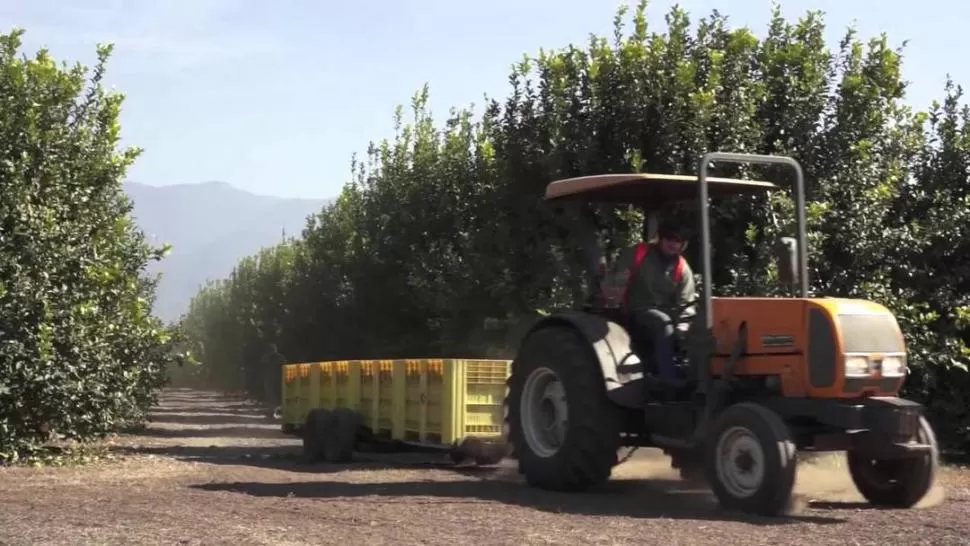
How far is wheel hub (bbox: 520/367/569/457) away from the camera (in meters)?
12.1

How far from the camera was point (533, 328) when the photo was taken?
1251cm

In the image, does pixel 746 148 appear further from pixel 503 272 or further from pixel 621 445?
pixel 621 445

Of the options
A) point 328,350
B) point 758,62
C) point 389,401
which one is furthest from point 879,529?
point 328,350

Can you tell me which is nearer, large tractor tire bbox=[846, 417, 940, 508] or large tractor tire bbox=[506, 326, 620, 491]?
large tractor tire bbox=[846, 417, 940, 508]

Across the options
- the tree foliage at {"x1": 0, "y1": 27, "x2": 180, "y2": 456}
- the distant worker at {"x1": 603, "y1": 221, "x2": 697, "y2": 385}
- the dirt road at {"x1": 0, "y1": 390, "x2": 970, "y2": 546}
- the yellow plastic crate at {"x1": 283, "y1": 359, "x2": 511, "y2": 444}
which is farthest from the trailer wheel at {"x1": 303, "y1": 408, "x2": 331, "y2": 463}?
the distant worker at {"x1": 603, "y1": 221, "x2": 697, "y2": 385}

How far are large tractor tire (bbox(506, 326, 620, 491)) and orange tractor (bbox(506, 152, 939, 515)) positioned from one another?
1 centimetres

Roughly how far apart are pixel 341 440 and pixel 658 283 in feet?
21.5

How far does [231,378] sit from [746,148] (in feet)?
156

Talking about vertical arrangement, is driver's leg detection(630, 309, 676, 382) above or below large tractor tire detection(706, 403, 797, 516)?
above

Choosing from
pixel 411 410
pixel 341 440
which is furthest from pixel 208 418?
pixel 411 410

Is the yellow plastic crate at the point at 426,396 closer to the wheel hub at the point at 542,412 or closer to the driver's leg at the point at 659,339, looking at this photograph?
the wheel hub at the point at 542,412

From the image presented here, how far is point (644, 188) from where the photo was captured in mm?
11711

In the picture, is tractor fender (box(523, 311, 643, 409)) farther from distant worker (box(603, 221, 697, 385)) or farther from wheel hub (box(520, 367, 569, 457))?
wheel hub (box(520, 367, 569, 457))

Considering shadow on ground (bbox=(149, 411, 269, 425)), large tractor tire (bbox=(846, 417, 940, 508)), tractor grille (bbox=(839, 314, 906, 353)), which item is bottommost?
shadow on ground (bbox=(149, 411, 269, 425))
